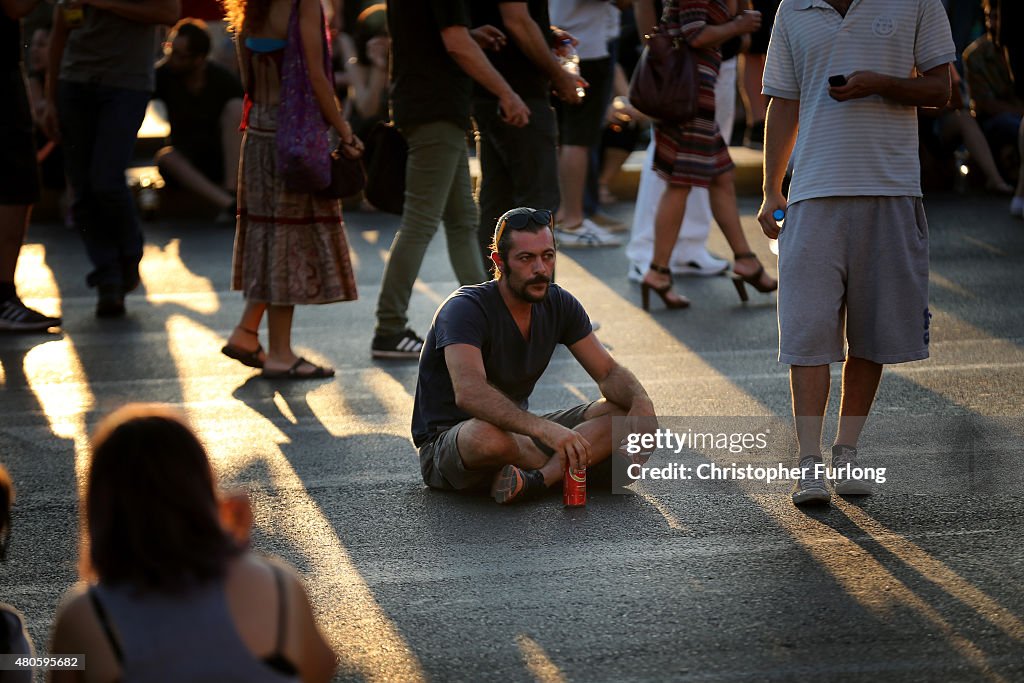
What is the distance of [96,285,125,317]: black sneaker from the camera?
8758 millimetres

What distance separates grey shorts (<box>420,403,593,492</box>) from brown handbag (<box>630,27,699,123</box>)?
3.53 meters

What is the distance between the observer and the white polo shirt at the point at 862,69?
194 inches

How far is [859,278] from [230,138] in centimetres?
838

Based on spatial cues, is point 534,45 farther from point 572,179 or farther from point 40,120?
point 40,120

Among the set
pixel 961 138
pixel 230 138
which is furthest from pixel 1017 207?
pixel 230 138

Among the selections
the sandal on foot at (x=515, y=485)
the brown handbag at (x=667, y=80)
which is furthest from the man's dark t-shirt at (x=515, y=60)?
the sandal on foot at (x=515, y=485)

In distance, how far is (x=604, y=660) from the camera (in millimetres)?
3803

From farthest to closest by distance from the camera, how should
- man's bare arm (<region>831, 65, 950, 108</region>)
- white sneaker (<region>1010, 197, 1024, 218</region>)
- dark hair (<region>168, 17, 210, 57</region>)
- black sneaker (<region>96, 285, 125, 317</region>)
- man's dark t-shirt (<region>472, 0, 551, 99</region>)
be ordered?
dark hair (<region>168, 17, 210, 57</region>) → white sneaker (<region>1010, 197, 1024, 218</region>) → black sneaker (<region>96, 285, 125, 317</region>) → man's dark t-shirt (<region>472, 0, 551, 99</region>) → man's bare arm (<region>831, 65, 950, 108</region>)

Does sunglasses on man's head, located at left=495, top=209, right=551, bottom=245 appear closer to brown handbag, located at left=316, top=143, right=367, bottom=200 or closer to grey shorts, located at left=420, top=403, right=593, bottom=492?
→ grey shorts, located at left=420, top=403, right=593, bottom=492

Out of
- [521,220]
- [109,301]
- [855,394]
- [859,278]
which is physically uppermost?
[521,220]

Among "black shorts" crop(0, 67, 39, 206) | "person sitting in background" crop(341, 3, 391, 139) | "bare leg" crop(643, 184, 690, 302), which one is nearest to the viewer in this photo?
"black shorts" crop(0, 67, 39, 206)

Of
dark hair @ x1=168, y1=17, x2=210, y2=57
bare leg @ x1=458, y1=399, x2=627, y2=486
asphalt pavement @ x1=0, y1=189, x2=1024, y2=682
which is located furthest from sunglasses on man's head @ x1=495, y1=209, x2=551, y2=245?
dark hair @ x1=168, y1=17, x2=210, y2=57

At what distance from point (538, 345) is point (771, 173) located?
998 mm

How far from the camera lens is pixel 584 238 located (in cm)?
1080
